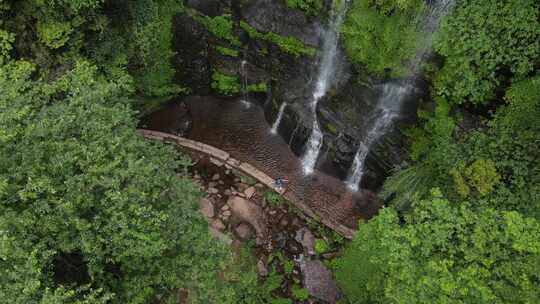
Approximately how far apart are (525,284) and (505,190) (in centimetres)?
290

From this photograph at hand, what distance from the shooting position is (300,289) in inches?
484

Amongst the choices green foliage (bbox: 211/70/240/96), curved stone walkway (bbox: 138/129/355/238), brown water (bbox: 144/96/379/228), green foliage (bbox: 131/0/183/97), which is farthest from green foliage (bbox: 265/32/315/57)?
curved stone walkway (bbox: 138/129/355/238)

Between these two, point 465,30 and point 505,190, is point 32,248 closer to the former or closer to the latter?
point 505,190

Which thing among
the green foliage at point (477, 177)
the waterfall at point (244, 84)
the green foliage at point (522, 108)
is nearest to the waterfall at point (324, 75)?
the waterfall at point (244, 84)

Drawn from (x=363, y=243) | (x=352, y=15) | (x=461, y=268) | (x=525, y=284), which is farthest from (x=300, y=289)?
(x=352, y=15)

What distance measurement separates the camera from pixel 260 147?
15.8m

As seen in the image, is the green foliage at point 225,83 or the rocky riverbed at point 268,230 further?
the green foliage at point 225,83

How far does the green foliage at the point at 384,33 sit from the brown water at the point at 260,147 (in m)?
4.56

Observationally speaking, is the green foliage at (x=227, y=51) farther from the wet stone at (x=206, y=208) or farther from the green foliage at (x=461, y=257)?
the green foliage at (x=461, y=257)

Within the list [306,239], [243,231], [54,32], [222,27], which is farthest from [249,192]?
[54,32]

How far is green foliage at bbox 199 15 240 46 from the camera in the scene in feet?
51.3

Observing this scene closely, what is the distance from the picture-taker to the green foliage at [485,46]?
9.43 m

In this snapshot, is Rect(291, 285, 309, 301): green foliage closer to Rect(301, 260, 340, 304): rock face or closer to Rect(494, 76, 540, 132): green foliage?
Rect(301, 260, 340, 304): rock face

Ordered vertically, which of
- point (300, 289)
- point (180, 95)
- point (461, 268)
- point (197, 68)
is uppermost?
point (461, 268)
